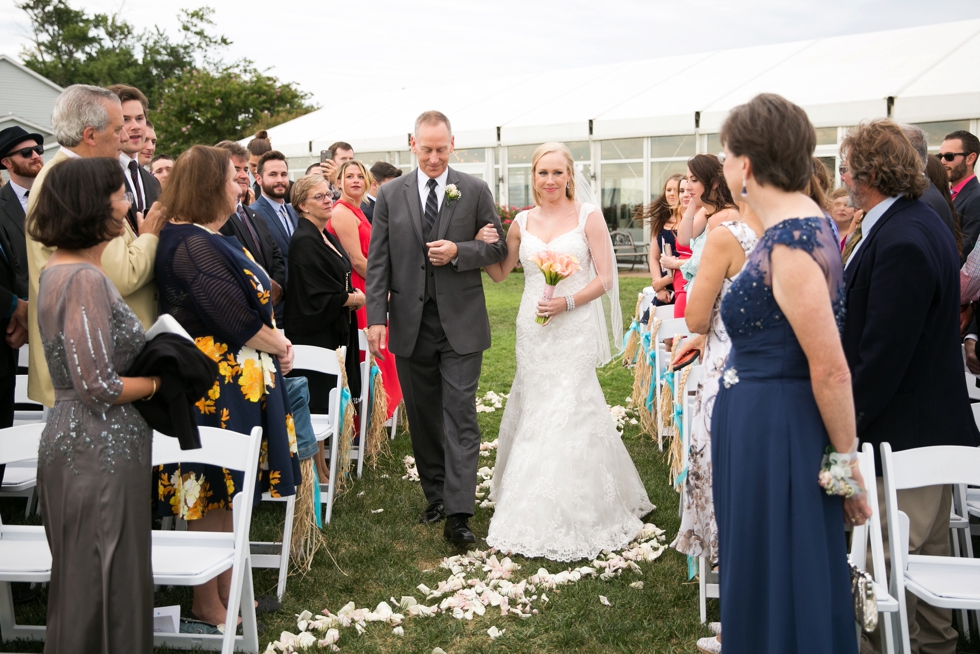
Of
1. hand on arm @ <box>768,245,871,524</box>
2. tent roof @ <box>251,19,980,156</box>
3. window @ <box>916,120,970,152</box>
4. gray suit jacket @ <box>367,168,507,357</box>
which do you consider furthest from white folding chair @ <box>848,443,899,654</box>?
window @ <box>916,120,970,152</box>

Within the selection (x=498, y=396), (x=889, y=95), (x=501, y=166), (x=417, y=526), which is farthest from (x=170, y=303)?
(x=501, y=166)

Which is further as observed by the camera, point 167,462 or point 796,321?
point 167,462

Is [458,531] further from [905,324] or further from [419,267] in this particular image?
[905,324]

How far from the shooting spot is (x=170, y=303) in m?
3.66

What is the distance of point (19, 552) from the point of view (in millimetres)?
3357

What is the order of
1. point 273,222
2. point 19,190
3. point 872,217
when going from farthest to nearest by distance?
point 273,222 < point 19,190 < point 872,217

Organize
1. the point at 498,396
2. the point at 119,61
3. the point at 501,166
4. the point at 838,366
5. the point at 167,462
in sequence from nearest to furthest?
the point at 838,366, the point at 167,462, the point at 498,396, the point at 501,166, the point at 119,61

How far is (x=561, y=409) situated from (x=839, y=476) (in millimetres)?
2535

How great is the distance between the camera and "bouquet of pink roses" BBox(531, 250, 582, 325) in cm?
477

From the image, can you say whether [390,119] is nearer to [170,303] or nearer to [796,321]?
[170,303]

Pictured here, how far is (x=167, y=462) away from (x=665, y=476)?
3.86 meters

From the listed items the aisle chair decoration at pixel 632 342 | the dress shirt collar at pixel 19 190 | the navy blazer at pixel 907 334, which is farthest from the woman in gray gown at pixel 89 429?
the aisle chair decoration at pixel 632 342

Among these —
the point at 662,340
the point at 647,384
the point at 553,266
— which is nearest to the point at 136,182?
the point at 553,266

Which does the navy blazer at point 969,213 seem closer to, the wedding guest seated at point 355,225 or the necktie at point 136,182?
the wedding guest seated at point 355,225
